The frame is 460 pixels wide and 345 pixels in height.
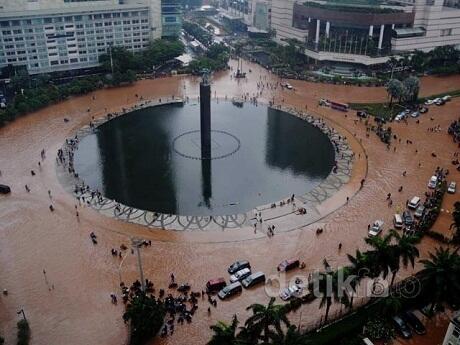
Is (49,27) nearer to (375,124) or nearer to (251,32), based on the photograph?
(251,32)

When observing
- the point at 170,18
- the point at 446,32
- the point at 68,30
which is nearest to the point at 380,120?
the point at 446,32

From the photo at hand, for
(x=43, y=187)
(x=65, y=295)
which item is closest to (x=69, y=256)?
(x=65, y=295)

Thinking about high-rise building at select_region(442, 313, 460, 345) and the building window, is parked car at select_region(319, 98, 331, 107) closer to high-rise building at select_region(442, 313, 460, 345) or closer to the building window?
the building window

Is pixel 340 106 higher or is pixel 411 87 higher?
pixel 411 87

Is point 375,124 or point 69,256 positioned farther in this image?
point 375,124

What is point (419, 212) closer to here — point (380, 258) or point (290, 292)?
point (380, 258)
